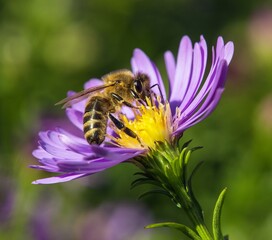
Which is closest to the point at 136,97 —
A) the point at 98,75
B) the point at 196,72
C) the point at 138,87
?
the point at 138,87

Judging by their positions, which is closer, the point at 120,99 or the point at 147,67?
the point at 120,99

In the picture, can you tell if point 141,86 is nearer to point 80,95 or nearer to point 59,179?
point 80,95

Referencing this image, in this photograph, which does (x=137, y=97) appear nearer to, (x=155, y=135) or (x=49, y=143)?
(x=155, y=135)

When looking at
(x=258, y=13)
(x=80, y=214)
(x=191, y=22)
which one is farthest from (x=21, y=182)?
(x=191, y=22)

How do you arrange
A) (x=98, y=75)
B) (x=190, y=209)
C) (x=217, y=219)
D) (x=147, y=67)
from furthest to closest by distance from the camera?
(x=98, y=75), (x=147, y=67), (x=190, y=209), (x=217, y=219)

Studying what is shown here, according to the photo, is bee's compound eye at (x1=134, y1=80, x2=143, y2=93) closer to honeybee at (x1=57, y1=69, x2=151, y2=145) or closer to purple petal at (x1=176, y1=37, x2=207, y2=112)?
honeybee at (x1=57, y1=69, x2=151, y2=145)
